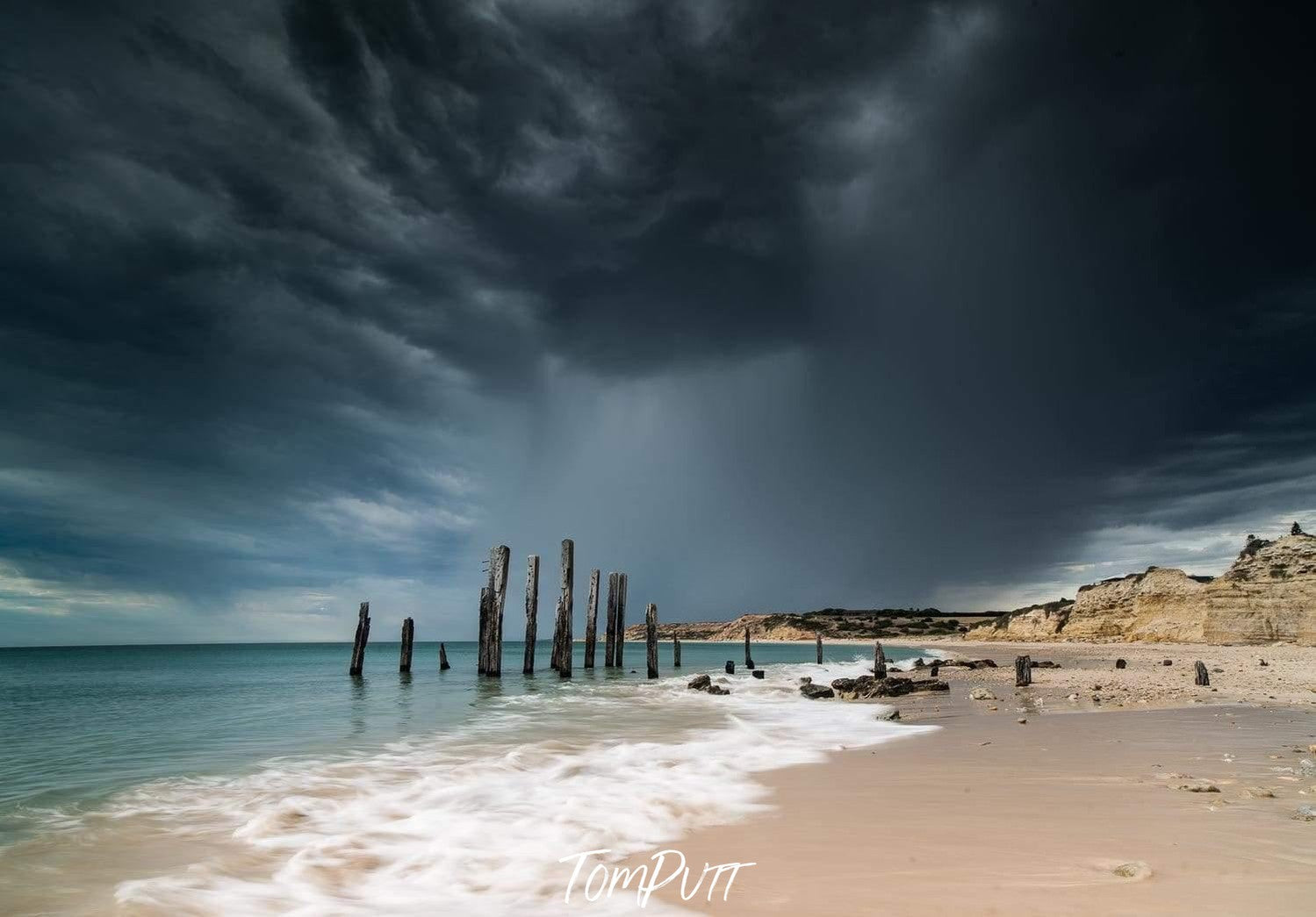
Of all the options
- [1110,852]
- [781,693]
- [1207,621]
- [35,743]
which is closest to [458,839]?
[1110,852]

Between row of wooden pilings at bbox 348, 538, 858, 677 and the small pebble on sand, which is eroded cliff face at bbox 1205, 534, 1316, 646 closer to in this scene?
row of wooden pilings at bbox 348, 538, 858, 677

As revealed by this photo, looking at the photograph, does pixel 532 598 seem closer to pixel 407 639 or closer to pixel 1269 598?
pixel 407 639

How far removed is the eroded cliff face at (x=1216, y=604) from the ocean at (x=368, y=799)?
3740 cm

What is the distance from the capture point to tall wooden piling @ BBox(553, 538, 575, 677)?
95.6 ft

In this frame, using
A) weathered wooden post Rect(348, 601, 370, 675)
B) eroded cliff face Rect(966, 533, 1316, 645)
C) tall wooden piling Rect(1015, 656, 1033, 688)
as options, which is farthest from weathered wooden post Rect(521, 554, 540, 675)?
eroded cliff face Rect(966, 533, 1316, 645)

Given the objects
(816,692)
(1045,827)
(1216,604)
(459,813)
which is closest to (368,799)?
(459,813)

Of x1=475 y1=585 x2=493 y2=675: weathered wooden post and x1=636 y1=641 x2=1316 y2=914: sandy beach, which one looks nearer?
x1=636 y1=641 x2=1316 y2=914: sandy beach

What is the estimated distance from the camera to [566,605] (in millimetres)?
29219

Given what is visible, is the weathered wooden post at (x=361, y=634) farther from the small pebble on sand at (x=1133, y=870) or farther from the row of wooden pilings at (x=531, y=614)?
the small pebble on sand at (x=1133, y=870)

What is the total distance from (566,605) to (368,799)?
2171cm

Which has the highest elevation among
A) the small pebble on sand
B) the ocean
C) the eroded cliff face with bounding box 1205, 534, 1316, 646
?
the eroded cliff face with bounding box 1205, 534, 1316, 646

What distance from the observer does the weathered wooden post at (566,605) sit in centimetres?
2914

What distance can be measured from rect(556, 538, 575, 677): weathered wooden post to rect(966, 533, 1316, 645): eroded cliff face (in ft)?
131

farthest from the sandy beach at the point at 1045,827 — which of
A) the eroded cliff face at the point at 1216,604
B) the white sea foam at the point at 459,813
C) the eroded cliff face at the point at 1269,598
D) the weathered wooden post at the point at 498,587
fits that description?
the eroded cliff face at the point at 1216,604
